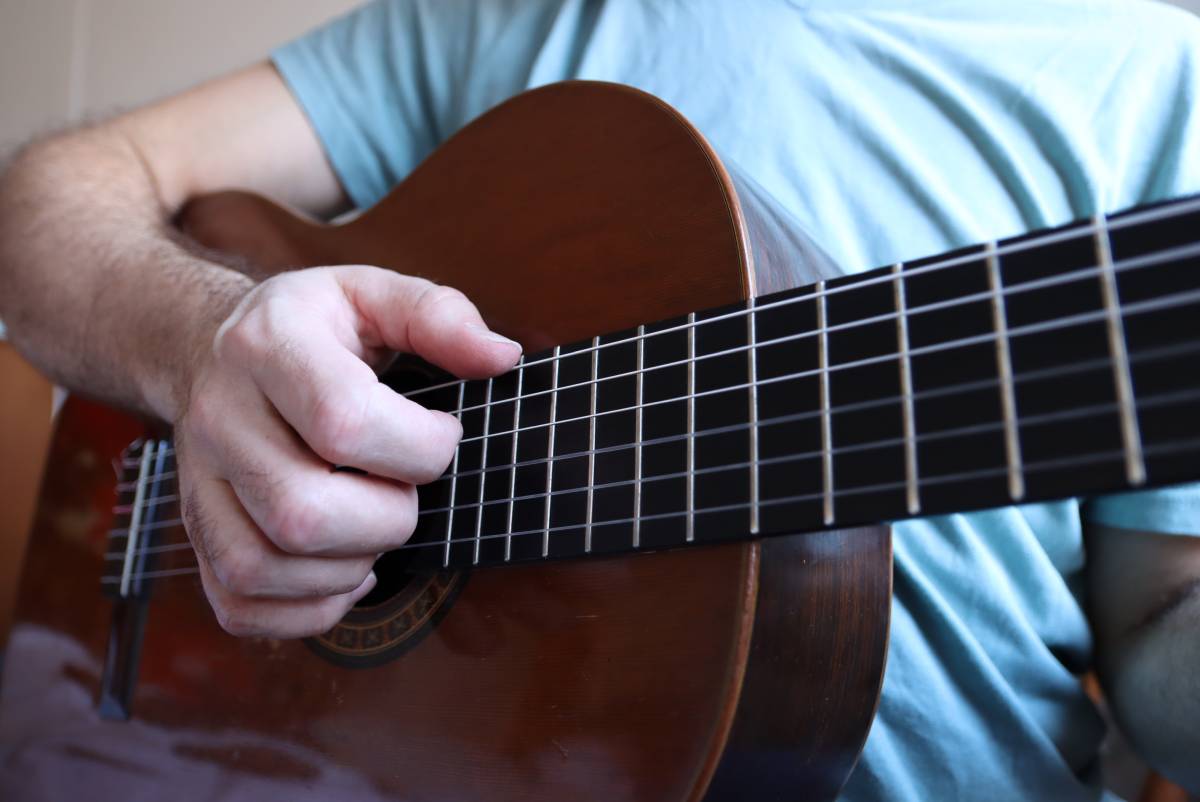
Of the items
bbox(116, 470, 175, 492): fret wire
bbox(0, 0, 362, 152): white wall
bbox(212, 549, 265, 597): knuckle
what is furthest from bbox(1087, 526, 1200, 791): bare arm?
bbox(0, 0, 362, 152): white wall

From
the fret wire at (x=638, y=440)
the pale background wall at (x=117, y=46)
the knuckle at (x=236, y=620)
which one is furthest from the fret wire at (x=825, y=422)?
the pale background wall at (x=117, y=46)

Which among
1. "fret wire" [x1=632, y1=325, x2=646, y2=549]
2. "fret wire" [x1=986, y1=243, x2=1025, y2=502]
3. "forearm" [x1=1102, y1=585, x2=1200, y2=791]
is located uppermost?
"fret wire" [x1=986, y1=243, x2=1025, y2=502]

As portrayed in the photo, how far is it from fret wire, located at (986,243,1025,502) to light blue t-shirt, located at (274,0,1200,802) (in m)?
0.32

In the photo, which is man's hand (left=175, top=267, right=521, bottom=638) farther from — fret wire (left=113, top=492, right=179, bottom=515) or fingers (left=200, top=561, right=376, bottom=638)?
fret wire (left=113, top=492, right=179, bottom=515)

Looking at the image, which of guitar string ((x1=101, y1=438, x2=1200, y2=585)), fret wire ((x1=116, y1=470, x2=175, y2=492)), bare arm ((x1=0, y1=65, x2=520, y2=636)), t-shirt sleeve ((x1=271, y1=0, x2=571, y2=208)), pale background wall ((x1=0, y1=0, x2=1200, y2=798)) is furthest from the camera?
pale background wall ((x1=0, y1=0, x2=1200, y2=798))

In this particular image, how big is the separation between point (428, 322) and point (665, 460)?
206mm

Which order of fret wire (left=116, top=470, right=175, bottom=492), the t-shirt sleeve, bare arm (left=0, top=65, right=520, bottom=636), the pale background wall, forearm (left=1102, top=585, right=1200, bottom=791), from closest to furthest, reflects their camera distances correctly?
bare arm (left=0, top=65, right=520, bottom=636)
forearm (left=1102, top=585, right=1200, bottom=791)
fret wire (left=116, top=470, right=175, bottom=492)
the t-shirt sleeve
the pale background wall

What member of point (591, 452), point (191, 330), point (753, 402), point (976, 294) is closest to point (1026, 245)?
point (976, 294)

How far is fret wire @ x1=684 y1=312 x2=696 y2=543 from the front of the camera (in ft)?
1.42

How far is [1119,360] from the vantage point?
31 cm

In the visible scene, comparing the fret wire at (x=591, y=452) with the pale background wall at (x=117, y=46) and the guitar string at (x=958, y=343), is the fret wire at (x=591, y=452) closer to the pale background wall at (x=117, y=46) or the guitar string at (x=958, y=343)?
the guitar string at (x=958, y=343)

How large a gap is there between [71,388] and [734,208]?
85cm

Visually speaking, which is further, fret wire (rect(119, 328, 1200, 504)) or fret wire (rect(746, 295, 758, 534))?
fret wire (rect(746, 295, 758, 534))

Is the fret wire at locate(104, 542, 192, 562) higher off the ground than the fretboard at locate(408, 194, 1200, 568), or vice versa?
the fretboard at locate(408, 194, 1200, 568)
